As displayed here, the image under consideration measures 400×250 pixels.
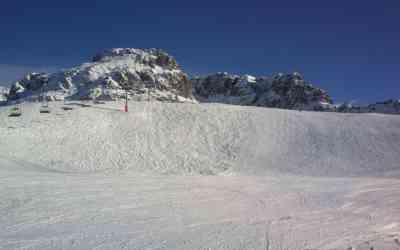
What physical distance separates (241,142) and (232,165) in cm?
453

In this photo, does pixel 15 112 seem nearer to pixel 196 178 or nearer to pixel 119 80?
pixel 196 178

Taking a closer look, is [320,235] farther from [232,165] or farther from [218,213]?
[232,165]

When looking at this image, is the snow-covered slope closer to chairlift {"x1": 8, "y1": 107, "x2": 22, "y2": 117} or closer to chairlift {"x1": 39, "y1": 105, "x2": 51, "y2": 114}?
chairlift {"x1": 8, "y1": 107, "x2": 22, "y2": 117}

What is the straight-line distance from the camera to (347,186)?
14.7 metres

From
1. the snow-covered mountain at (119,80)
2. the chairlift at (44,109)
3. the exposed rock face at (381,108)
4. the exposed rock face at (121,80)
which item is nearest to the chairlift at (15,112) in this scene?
the chairlift at (44,109)

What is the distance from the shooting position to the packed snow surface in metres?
7.37

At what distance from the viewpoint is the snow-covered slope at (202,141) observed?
21078 mm

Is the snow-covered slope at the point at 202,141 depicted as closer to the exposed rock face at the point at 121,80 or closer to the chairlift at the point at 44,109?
the chairlift at the point at 44,109

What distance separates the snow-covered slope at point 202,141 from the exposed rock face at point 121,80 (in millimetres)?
67131

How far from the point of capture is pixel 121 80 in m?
111

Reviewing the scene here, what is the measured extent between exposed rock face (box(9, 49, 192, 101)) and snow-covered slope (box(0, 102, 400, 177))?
67.1m

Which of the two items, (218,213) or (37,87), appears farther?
(37,87)

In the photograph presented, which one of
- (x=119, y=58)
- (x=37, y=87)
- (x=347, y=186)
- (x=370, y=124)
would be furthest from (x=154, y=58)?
(x=347, y=186)

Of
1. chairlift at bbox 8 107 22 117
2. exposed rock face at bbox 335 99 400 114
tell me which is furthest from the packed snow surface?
exposed rock face at bbox 335 99 400 114
